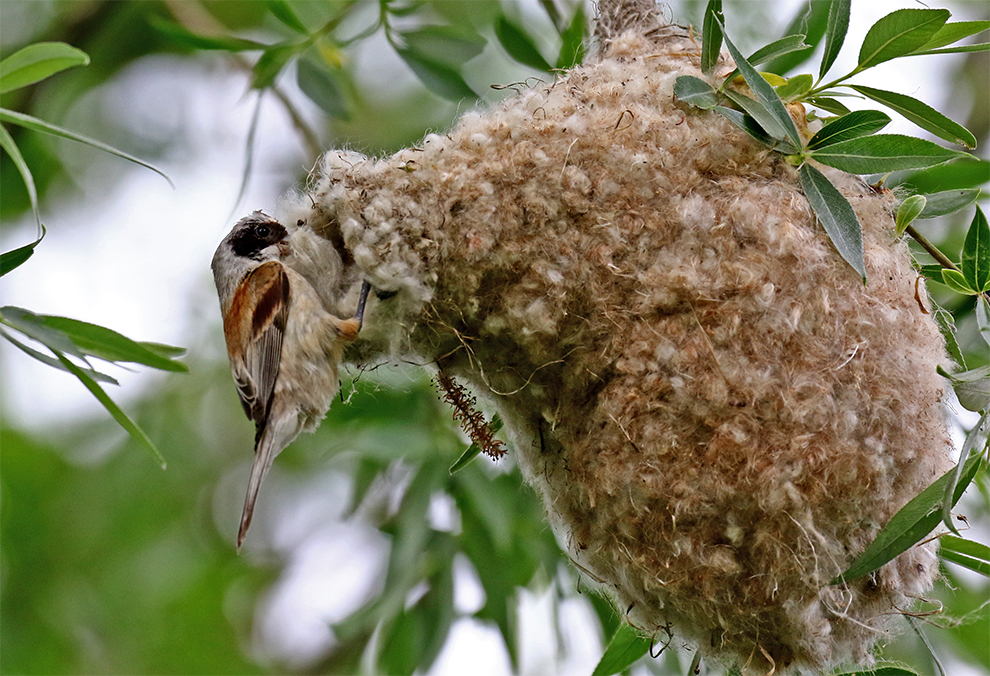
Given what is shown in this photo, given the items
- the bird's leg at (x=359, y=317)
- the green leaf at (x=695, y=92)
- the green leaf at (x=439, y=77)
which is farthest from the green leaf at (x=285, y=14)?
the green leaf at (x=695, y=92)

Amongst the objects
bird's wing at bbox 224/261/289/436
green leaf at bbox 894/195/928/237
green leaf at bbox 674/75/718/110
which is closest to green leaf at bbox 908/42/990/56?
green leaf at bbox 894/195/928/237

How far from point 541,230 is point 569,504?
0.60m

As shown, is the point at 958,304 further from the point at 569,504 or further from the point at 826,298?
the point at 569,504

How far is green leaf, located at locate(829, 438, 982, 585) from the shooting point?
154 centimetres

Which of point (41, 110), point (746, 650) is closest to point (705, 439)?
point (746, 650)

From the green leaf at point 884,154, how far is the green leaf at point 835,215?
0.17 ft

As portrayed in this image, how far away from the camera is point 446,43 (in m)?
3.01

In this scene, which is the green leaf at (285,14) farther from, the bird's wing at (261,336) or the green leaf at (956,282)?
the green leaf at (956,282)

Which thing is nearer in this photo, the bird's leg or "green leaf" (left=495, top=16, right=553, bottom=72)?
the bird's leg

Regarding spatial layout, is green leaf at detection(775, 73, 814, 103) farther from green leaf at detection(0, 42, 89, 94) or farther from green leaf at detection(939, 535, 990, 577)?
green leaf at detection(0, 42, 89, 94)

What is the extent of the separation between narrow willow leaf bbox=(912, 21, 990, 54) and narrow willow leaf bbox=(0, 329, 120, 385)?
171 centimetres

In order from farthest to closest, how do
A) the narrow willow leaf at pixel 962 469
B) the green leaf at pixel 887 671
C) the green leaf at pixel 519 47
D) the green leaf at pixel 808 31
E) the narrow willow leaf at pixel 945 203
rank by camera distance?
the green leaf at pixel 519 47 < the green leaf at pixel 808 31 < the narrow willow leaf at pixel 945 203 < the green leaf at pixel 887 671 < the narrow willow leaf at pixel 962 469

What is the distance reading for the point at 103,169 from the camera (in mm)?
4914

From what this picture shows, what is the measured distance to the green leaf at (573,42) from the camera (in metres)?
2.79
